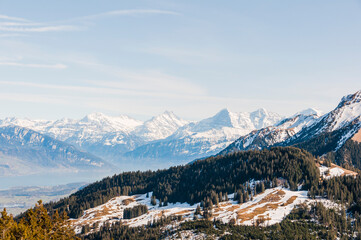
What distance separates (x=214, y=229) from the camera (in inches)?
7303

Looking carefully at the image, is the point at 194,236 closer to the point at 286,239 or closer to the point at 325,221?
the point at 286,239

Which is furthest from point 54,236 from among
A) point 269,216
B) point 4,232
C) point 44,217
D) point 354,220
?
point 354,220

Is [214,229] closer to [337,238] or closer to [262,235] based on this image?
[262,235]

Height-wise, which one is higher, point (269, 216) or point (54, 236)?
point (54, 236)

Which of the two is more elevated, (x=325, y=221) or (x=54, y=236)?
(x=54, y=236)

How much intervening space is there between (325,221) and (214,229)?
64.0 m

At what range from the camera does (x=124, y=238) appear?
200 meters

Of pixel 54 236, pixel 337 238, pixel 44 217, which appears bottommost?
pixel 337 238

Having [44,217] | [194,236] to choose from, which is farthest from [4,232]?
[194,236]

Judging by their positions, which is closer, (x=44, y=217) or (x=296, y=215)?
(x=44, y=217)

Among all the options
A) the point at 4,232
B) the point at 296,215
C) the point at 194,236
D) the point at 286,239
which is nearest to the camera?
the point at 4,232

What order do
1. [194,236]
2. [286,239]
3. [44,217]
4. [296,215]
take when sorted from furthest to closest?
[296,215]
[194,236]
[286,239]
[44,217]

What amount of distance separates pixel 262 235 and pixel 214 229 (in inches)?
1147

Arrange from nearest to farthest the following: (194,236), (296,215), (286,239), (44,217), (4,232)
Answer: (4,232) < (44,217) < (286,239) < (194,236) < (296,215)
